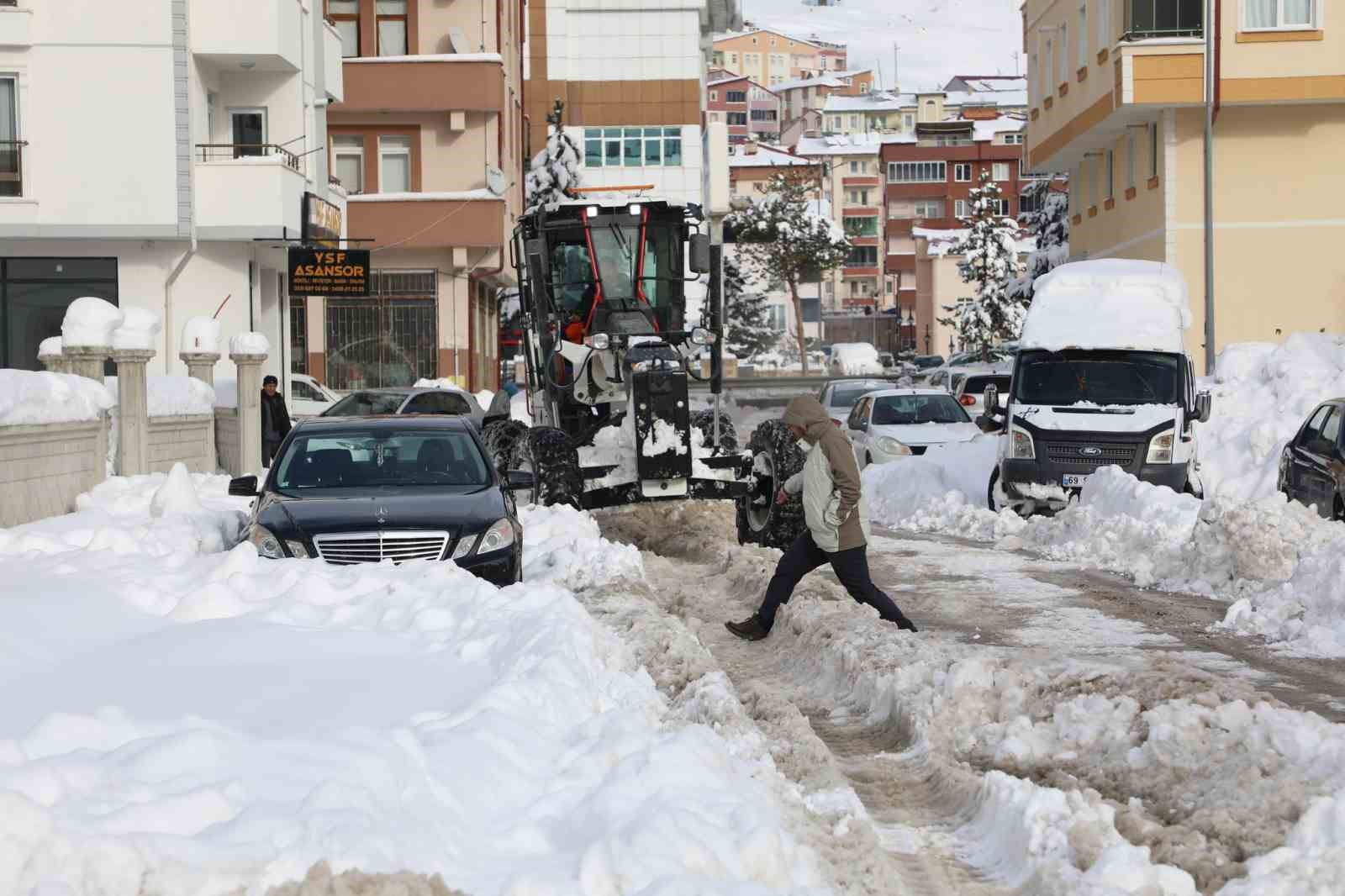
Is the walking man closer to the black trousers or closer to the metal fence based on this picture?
the black trousers

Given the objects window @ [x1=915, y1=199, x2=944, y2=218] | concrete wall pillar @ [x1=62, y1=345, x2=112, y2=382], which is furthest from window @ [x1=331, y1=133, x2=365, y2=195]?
window @ [x1=915, y1=199, x2=944, y2=218]

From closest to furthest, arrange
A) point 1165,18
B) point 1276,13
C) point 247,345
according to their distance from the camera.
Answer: point 247,345
point 1165,18
point 1276,13

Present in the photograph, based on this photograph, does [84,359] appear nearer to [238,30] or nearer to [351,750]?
[238,30]

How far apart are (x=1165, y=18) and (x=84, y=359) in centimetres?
2798

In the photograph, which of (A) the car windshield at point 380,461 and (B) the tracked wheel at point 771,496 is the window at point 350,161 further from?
Result: (A) the car windshield at point 380,461

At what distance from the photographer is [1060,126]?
158 ft

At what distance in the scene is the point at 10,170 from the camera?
31172mm

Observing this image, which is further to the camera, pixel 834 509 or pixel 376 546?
pixel 376 546

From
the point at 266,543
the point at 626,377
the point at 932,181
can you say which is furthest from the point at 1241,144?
the point at 932,181

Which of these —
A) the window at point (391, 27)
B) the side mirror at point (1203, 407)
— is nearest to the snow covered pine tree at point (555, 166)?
the window at point (391, 27)

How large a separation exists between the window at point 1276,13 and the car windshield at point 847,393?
489 inches

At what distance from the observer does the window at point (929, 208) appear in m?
125

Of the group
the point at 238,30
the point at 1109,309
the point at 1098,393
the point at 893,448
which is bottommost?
the point at 893,448

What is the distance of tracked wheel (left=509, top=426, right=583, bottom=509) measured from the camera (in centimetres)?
1666
